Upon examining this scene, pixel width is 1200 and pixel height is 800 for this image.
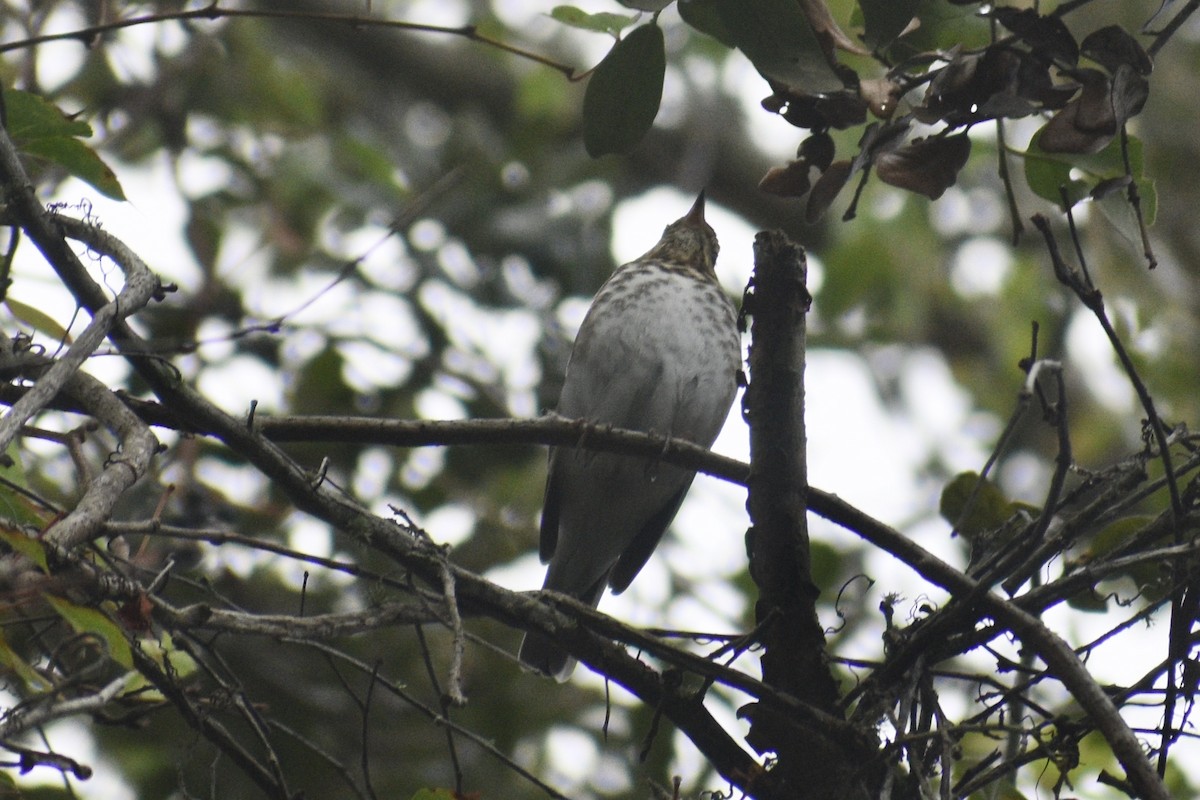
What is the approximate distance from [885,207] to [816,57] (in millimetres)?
6464

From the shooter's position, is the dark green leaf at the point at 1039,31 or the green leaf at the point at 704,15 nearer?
the dark green leaf at the point at 1039,31

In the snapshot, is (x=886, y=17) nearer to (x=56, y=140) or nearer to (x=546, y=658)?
(x=56, y=140)

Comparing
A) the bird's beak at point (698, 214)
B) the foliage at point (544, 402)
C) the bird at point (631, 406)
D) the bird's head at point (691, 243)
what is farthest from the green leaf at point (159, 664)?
the bird's beak at point (698, 214)

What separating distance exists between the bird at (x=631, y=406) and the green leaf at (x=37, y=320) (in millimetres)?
1954

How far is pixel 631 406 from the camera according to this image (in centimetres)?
450

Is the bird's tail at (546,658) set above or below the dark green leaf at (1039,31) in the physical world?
above

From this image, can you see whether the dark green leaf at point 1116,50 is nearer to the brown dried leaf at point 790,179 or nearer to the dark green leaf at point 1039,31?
the dark green leaf at point 1039,31

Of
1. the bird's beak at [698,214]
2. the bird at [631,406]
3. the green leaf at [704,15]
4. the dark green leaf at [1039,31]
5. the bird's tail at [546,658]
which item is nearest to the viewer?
the dark green leaf at [1039,31]

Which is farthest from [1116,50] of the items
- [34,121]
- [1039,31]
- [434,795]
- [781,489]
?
[34,121]

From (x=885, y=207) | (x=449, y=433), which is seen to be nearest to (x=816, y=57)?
(x=449, y=433)

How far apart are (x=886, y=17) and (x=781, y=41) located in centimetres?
17

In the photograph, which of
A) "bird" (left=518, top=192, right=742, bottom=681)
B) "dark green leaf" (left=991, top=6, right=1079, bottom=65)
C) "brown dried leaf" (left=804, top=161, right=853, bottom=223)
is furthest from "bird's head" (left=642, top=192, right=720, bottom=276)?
"dark green leaf" (left=991, top=6, right=1079, bottom=65)

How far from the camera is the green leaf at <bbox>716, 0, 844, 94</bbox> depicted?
80.9 inches

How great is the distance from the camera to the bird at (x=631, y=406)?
4.45 metres
